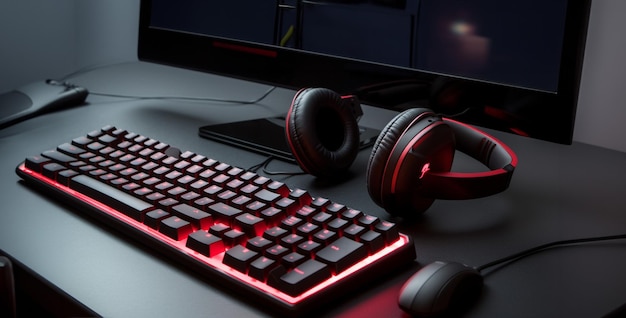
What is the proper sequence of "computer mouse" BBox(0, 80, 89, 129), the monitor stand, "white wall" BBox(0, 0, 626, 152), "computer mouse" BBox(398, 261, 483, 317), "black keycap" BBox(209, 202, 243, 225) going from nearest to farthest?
"computer mouse" BBox(398, 261, 483, 317) → "black keycap" BBox(209, 202, 243, 225) → the monitor stand → "computer mouse" BBox(0, 80, 89, 129) → "white wall" BBox(0, 0, 626, 152)

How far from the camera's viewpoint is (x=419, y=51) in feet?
2.46

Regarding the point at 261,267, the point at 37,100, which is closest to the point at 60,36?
the point at 37,100

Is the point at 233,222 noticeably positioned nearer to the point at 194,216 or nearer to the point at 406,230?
the point at 194,216

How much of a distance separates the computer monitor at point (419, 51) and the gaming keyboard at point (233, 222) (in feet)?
0.73

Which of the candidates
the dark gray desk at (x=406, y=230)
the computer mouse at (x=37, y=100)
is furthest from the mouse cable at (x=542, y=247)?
the computer mouse at (x=37, y=100)

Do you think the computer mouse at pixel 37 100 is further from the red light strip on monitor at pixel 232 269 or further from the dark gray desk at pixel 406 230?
the red light strip on monitor at pixel 232 269

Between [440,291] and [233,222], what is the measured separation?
0.62 ft

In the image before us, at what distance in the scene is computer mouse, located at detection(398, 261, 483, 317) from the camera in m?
0.45

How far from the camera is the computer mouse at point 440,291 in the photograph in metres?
0.45

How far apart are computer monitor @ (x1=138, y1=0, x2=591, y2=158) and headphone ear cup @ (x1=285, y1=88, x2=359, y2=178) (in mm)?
61

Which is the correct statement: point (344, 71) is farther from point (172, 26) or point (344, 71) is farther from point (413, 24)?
point (172, 26)

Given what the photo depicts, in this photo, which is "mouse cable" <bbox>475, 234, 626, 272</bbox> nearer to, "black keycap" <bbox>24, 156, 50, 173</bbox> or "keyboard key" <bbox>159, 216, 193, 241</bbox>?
"keyboard key" <bbox>159, 216, 193, 241</bbox>

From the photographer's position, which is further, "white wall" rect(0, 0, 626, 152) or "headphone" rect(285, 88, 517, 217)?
"white wall" rect(0, 0, 626, 152)

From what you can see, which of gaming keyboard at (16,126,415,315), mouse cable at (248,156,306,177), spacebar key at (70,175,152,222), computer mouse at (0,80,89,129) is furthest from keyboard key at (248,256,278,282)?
computer mouse at (0,80,89,129)
